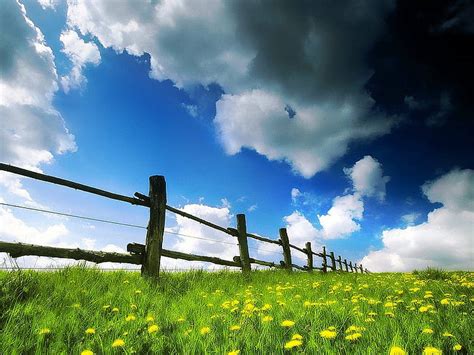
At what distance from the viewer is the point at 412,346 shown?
249 cm

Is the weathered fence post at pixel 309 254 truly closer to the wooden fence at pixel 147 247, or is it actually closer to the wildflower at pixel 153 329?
the wooden fence at pixel 147 247

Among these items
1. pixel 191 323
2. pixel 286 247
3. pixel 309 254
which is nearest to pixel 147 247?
pixel 191 323

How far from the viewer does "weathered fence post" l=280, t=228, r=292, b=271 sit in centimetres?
1276

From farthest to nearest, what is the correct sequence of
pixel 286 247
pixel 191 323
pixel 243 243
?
pixel 286 247 → pixel 243 243 → pixel 191 323

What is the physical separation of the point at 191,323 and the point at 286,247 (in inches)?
391

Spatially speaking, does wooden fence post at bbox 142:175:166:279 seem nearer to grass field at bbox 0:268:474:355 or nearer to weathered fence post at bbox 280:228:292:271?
grass field at bbox 0:268:474:355

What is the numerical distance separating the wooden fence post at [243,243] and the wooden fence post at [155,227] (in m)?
3.41

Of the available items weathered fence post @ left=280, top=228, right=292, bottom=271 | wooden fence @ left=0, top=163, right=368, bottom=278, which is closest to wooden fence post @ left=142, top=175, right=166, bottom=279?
wooden fence @ left=0, top=163, right=368, bottom=278

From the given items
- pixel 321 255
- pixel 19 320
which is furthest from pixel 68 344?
pixel 321 255

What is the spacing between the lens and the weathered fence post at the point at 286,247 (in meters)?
12.8

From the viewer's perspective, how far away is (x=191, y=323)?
3426mm

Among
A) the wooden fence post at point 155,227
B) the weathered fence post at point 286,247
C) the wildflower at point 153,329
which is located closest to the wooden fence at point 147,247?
the wooden fence post at point 155,227

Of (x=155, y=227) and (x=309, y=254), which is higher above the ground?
(x=309, y=254)

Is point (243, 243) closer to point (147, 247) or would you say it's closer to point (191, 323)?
point (147, 247)
